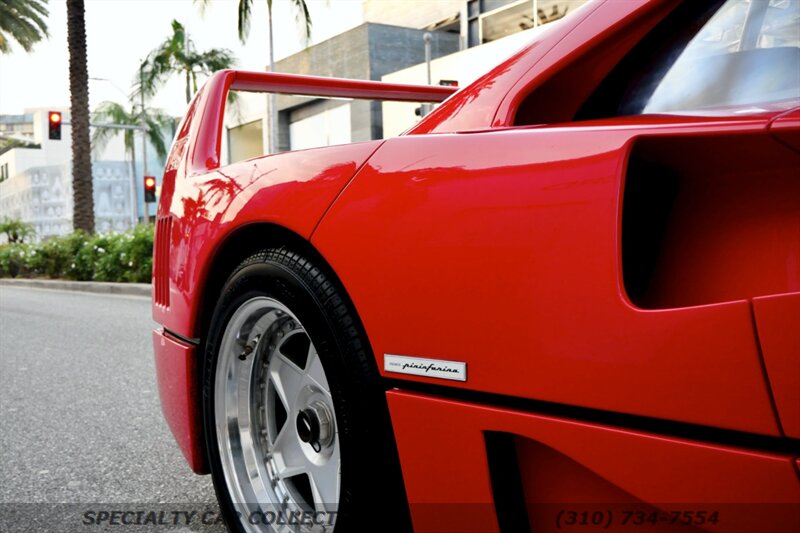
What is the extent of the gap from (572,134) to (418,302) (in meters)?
0.39

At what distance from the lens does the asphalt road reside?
8.32 feet

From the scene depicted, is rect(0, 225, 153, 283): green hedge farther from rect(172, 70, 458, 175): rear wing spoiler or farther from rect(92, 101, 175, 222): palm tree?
rect(92, 101, 175, 222): palm tree

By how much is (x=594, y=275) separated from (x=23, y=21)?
26527 millimetres

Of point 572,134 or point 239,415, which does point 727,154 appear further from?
point 239,415

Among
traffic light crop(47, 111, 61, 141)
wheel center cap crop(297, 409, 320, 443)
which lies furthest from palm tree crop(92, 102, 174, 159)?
wheel center cap crop(297, 409, 320, 443)

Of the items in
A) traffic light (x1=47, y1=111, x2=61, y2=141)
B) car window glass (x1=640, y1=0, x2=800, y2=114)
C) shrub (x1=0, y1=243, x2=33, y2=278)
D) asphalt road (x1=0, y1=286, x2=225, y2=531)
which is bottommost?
asphalt road (x1=0, y1=286, x2=225, y2=531)

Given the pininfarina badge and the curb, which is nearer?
the pininfarina badge

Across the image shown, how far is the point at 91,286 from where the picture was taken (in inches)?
550

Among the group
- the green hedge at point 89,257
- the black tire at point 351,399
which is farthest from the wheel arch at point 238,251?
the green hedge at point 89,257

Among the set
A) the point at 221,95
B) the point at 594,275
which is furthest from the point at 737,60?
the point at 221,95

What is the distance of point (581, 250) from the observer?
47.3 inches

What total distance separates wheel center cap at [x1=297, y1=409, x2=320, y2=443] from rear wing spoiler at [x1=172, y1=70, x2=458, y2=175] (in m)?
0.80

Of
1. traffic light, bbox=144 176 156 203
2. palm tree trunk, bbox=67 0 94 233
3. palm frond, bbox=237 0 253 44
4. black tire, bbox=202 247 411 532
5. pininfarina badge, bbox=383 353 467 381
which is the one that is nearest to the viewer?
pininfarina badge, bbox=383 353 467 381

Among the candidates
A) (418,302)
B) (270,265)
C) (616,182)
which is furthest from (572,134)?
(270,265)
